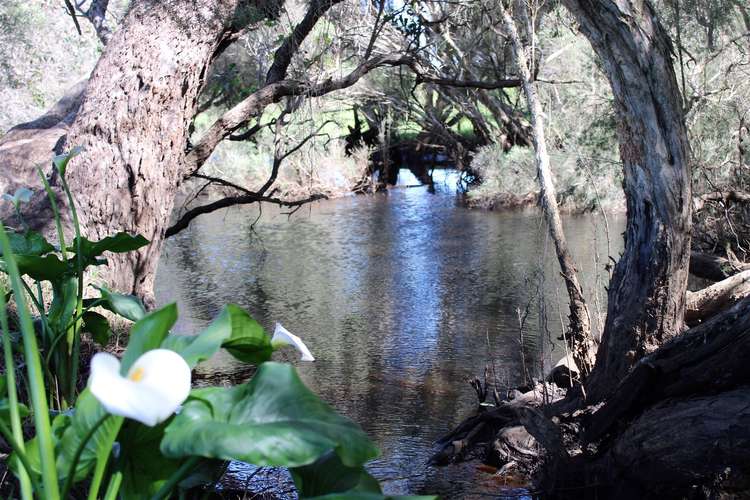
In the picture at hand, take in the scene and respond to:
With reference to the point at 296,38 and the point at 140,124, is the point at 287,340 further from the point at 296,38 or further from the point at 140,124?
the point at 296,38

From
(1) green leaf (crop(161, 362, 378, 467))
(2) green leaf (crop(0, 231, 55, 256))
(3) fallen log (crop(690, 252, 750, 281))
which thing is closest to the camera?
(1) green leaf (crop(161, 362, 378, 467))

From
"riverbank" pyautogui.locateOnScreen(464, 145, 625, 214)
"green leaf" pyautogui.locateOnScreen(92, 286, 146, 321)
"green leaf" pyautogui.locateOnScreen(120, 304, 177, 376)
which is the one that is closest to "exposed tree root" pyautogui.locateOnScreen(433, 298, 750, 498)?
"green leaf" pyautogui.locateOnScreen(92, 286, 146, 321)

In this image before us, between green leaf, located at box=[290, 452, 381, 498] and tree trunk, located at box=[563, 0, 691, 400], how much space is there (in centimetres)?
302

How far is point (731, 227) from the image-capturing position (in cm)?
685

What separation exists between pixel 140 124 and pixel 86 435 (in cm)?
386

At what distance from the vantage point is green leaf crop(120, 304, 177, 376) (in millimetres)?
1561

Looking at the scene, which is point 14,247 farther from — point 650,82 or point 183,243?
point 183,243

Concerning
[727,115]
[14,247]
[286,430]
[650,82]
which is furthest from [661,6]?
[286,430]

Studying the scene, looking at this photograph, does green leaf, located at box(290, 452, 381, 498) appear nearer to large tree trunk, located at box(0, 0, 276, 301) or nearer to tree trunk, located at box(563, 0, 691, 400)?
tree trunk, located at box(563, 0, 691, 400)

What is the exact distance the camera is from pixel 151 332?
1575mm

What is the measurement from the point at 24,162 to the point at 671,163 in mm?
3855

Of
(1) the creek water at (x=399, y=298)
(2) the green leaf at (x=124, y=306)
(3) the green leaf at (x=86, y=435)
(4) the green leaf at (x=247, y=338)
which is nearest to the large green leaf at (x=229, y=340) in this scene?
(4) the green leaf at (x=247, y=338)

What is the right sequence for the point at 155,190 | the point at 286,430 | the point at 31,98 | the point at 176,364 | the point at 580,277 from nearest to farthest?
the point at 176,364 < the point at 286,430 < the point at 155,190 < the point at 580,277 < the point at 31,98

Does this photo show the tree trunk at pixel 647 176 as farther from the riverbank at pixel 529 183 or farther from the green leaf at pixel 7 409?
the riverbank at pixel 529 183
